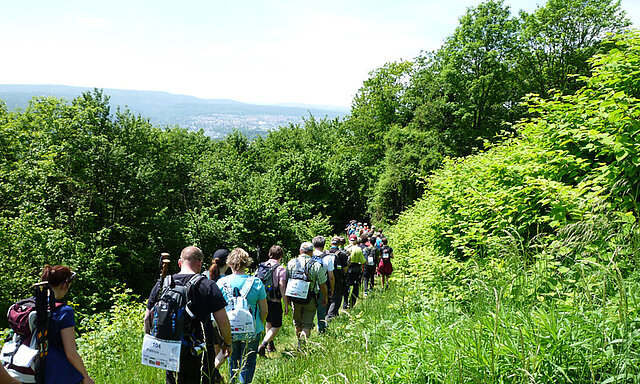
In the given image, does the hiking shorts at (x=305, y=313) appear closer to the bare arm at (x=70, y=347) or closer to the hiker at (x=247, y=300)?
the hiker at (x=247, y=300)

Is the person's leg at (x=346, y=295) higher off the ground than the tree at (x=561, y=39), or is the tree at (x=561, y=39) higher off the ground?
the tree at (x=561, y=39)

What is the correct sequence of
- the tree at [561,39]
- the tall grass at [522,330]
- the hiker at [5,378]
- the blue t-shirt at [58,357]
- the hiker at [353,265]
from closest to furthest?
the hiker at [5,378] → the tall grass at [522,330] → the blue t-shirt at [58,357] → the hiker at [353,265] → the tree at [561,39]

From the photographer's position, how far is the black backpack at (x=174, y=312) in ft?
10.9

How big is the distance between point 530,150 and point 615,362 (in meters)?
3.33

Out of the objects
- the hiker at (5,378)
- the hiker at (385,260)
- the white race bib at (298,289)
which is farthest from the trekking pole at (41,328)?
the hiker at (385,260)

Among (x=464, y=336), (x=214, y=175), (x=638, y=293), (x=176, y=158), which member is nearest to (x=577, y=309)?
(x=638, y=293)

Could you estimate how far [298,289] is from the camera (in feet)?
18.7

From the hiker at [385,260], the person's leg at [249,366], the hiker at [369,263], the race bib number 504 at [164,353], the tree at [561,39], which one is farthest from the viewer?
the tree at [561,39]

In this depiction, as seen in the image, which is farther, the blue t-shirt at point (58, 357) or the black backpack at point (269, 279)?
the black backpack at point (269, 279)

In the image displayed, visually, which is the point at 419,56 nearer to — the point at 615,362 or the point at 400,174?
the point at 400,174

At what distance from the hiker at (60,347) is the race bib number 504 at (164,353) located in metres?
0.55

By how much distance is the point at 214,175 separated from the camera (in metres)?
24.6

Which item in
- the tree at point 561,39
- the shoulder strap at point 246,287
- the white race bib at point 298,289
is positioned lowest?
the white race bib at point 298,289

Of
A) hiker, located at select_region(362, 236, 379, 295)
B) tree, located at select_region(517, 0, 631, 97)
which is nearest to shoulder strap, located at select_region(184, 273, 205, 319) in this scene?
hiker, located at select_region(362, 236, 379, 295)
